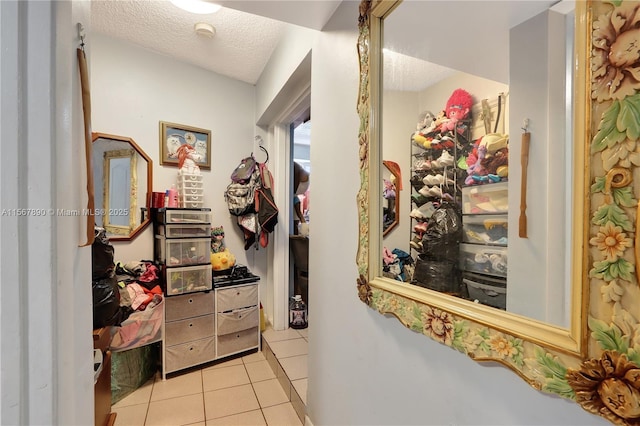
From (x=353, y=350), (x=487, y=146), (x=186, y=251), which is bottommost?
(x=353, y=350)

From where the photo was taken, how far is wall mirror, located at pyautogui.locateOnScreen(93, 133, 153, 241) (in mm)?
2102

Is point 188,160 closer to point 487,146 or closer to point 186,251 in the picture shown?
point 186,251

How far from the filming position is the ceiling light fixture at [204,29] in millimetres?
1904

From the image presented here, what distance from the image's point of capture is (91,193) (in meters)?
0.63

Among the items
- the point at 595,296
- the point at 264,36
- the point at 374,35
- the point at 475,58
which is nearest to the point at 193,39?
the point at 264,36

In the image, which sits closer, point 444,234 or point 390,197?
point 444,234

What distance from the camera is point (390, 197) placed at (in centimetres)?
96

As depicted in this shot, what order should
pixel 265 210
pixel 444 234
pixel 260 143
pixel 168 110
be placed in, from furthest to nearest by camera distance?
pixel 260 143 < pixel 265 210 < pixel 168 110 < pixel 444 234

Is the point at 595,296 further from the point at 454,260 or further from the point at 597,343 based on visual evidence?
the point at 454,260

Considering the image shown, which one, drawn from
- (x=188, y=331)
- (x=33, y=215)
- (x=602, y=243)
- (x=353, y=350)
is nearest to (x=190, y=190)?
(x=188, y=331)

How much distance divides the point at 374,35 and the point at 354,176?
1.61 feet

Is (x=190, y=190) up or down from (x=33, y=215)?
up

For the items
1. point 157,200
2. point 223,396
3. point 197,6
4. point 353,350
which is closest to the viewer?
point 353,350

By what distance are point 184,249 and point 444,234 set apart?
194cm
